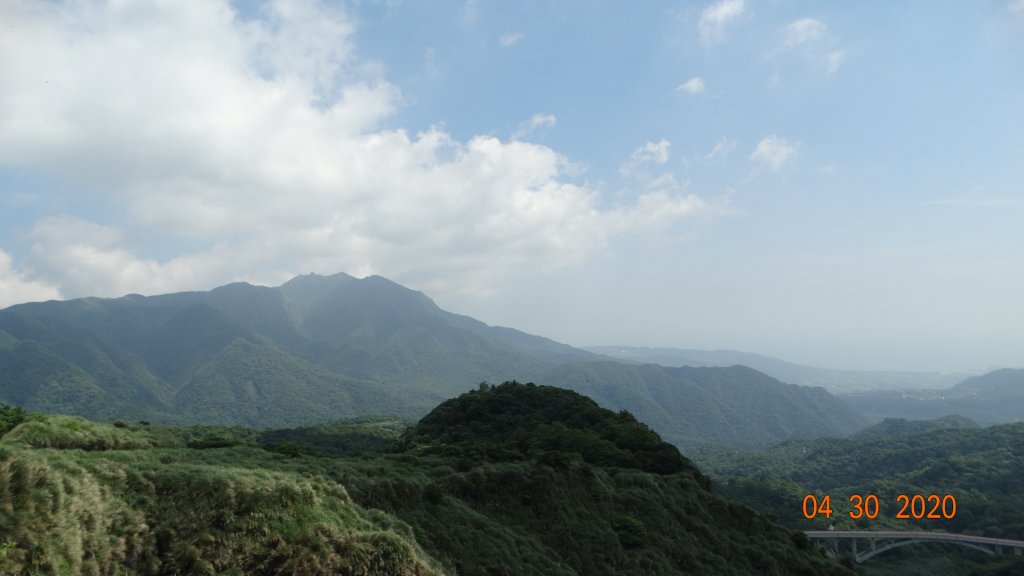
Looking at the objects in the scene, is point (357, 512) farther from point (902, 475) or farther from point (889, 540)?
point (902, 475)

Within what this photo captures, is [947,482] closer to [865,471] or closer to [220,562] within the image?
[865,471]

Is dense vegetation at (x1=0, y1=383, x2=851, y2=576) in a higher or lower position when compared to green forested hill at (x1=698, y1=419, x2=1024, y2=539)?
higher

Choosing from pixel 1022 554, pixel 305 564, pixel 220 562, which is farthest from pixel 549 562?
pixel 1022 554

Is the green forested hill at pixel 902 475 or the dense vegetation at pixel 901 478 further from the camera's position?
the green forested hill at pixel 902 475

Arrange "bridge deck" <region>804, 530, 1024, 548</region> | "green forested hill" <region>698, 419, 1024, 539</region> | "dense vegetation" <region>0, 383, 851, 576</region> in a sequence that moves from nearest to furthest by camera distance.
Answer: "dense vegetation" <region>0, 383, 851, 576</region>
"bridge deck" <region>804, 530, 1024, 548</region>
"green forested hill" <region>698, 419, 1024, 539</region>

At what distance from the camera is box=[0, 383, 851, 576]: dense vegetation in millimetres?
13898
